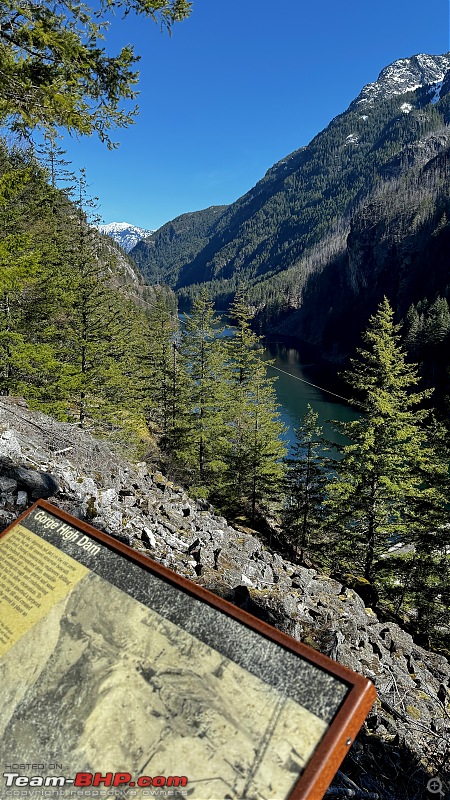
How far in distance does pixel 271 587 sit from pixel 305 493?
11.8 metres

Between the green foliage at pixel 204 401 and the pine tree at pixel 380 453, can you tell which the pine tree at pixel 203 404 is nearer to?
the green foliage at pixel 204 401

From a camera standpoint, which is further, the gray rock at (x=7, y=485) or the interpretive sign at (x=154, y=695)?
the gray rock at (x=7, y=485)

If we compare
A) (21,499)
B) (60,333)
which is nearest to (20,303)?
(60,333)

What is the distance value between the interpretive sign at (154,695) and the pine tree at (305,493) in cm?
1521

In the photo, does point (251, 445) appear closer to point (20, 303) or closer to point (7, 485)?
point (20, 303)

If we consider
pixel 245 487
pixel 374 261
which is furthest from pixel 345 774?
pixel 374 261

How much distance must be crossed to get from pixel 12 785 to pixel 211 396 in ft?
59.4

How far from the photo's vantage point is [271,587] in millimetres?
6988

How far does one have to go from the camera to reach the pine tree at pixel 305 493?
1752 cm

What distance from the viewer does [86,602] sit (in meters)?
2.45

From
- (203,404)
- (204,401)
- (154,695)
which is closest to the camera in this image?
(154,695)

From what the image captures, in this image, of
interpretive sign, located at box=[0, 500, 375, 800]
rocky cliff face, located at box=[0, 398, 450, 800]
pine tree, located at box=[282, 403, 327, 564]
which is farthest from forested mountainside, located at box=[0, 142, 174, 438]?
interpretive sign, located at box=[0, 500, 375, 800]

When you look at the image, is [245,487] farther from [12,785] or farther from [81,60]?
[12,785]

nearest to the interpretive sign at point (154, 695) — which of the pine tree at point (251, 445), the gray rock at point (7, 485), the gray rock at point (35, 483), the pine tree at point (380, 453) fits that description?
the gray rock at point (7, 485)
